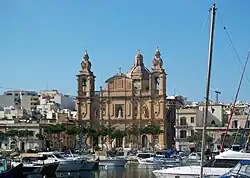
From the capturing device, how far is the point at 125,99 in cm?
9738

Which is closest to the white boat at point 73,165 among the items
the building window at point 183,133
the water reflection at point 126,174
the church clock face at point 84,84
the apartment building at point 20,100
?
the water reflection at point 126,174

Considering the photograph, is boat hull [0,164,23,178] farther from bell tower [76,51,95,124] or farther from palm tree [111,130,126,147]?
bell tower [76,51,95,124]

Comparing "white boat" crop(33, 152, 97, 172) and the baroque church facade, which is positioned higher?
the baroque church facade

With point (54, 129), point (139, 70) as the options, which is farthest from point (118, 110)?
point (54, 129)

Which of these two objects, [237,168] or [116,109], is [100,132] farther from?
[237,168]

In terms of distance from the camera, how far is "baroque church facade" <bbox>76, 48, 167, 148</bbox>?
94500mm

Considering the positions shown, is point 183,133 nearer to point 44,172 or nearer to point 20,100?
point 44,172

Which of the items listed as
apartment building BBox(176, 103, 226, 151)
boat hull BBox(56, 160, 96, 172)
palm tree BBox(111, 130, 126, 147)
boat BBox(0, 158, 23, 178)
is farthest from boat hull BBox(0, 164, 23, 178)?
palm tree BBox(111, 130, 126, 147)

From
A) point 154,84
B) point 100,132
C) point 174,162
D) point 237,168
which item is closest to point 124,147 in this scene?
point 100,132

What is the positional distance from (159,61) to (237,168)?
73.1 m

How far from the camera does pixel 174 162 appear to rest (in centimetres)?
5150

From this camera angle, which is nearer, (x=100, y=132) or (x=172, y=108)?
(x=100, y=132)

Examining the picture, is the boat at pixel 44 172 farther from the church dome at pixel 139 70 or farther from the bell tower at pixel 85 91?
the church dome at pixel 139 70

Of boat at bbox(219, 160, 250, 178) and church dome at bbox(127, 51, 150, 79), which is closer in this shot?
boat at bbox(219, 160, 250, 178)
